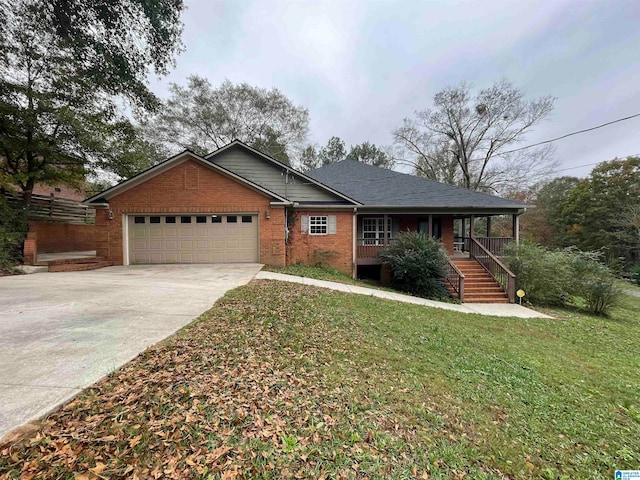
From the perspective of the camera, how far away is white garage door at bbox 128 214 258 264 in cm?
1152

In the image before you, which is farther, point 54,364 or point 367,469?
point 54,364

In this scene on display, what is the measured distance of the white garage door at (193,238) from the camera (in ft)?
37.8

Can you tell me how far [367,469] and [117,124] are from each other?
15.0 m

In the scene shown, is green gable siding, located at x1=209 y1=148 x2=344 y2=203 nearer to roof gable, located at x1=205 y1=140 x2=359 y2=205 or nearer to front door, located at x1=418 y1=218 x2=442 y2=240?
roof gable, located at x1=205 y1=140 x2=359 y2=205

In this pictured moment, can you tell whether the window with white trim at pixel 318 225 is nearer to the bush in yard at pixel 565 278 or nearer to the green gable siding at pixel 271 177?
the green gable siding at pixel 271 177

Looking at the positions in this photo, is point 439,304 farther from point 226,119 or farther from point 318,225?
point 226,119

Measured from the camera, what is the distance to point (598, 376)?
178 inches

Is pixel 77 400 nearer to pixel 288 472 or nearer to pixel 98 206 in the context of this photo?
pixel 288 472

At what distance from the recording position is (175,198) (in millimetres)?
11320

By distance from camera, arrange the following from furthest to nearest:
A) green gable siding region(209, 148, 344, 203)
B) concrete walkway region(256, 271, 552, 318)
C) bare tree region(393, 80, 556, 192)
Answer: bare tree region(393, 80, 556, 192)
green gable siding region(209, 148, 344, 203)
concrete walkway region(256, 271, 552, 318)

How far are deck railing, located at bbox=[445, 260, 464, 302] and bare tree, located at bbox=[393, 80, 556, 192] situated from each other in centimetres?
1933

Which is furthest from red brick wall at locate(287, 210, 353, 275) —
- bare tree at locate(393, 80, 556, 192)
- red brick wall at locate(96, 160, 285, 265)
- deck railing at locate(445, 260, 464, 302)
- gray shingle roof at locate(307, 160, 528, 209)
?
bare tree at locate(393, 80, 556, 192)

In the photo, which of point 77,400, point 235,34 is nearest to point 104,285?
point 77,400

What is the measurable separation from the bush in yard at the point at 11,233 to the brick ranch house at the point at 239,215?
216 centimetres
